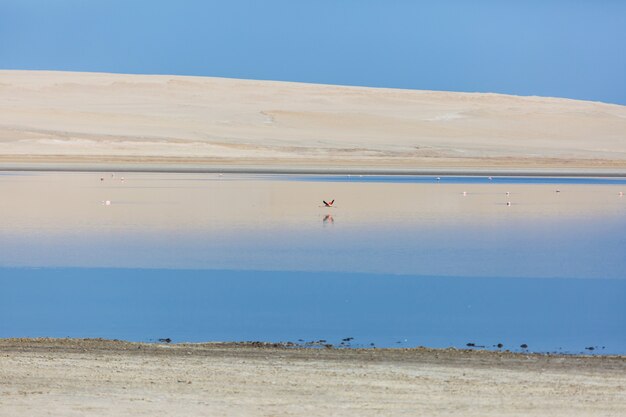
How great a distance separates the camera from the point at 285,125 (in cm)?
6284

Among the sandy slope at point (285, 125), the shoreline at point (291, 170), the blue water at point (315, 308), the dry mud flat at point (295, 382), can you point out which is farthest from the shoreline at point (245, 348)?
the sandy slope at point (285, 125)

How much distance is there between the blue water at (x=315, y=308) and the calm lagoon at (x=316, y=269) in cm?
2

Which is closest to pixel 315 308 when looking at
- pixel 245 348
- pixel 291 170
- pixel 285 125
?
pixel 245 348

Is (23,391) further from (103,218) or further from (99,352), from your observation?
(103,218)

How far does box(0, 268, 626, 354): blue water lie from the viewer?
9141mm

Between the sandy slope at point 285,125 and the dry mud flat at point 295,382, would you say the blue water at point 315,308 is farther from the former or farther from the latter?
the sandy slope at point 285,125

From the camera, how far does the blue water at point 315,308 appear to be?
914 centimetres

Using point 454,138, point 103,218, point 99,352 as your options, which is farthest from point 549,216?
point 454,138

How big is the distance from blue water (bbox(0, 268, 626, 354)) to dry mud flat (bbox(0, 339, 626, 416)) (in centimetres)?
93

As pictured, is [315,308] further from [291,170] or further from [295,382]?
[291,170]

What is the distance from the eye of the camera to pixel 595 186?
→ 3400 centimetres

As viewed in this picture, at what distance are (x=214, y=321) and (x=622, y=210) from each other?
1585cm

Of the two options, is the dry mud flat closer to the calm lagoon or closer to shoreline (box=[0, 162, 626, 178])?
the calm lagoon

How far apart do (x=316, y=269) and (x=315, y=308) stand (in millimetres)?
2967
